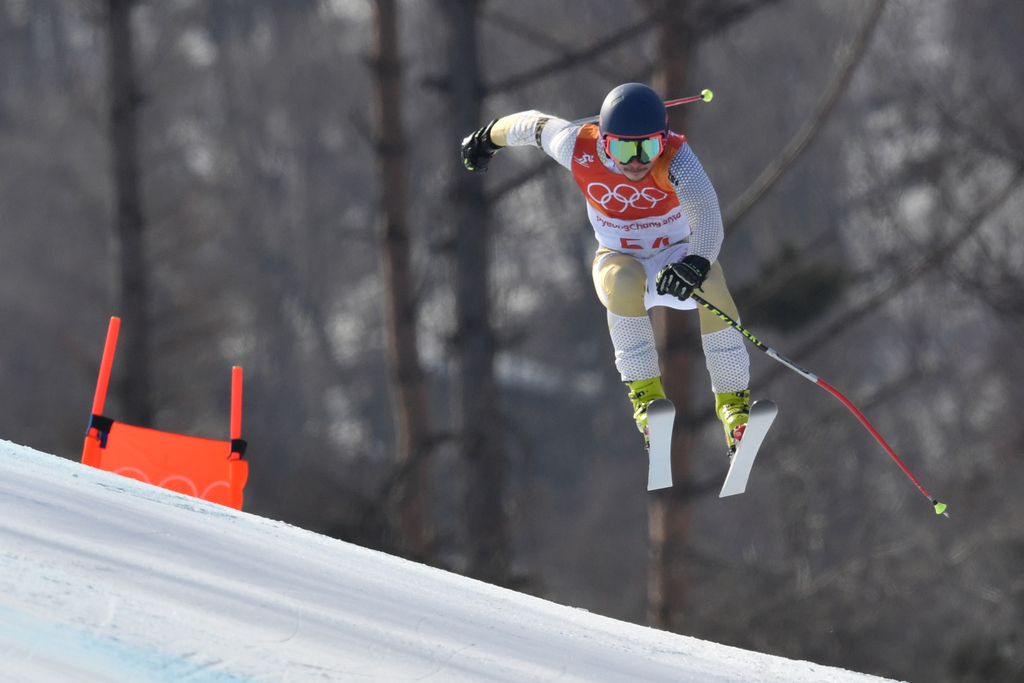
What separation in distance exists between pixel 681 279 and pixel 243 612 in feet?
7.13

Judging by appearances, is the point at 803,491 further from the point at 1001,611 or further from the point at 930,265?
the point at 930,265

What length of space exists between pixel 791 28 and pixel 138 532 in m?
23.9

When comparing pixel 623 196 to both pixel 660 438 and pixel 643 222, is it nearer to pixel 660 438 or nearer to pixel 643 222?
pixel 643 222

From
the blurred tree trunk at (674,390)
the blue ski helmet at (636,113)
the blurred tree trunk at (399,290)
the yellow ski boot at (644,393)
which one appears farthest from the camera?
the blurred tree trunk at (399,290)

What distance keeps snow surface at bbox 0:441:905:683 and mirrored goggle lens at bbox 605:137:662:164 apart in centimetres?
183

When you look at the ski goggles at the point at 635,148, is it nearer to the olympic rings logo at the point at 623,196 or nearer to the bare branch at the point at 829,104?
the olympic rings logo at the point at 623,196

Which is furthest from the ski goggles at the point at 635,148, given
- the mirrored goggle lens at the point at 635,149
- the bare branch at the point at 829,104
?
the bare branch at the point at 829,104

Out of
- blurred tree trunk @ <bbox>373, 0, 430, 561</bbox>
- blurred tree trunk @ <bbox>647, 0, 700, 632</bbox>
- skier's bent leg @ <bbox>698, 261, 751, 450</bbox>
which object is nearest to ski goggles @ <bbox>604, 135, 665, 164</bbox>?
skier's bent leg @ <bbox>698, 261, 751, 450</bbox>

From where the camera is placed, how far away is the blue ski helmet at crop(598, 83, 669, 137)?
428 cm

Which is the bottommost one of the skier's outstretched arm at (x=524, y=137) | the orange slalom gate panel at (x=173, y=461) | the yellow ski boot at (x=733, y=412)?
the yellow ski boot at (x=733, y=412)

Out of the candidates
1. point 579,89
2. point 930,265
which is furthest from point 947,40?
point 930,265

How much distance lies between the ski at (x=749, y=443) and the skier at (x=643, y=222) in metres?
0.12

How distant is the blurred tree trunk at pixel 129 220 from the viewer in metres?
11.2

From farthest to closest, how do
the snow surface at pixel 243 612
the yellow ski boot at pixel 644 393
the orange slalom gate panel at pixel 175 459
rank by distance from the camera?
the orange slalom gate panel at pixel 175 459
the yellow ski boot at pixel 644 393
the snow surface at pixel 243 612
